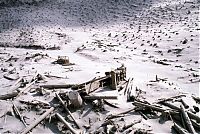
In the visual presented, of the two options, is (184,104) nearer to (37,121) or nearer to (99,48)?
(37,121)

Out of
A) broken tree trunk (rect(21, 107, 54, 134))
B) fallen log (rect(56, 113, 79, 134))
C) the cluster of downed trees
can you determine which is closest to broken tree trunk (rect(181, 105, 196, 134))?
the cluster of downed trees

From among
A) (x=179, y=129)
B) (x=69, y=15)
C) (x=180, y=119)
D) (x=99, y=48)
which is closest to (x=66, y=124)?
(x=179, y=129)

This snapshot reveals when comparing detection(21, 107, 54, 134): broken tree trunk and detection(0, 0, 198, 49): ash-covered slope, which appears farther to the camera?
detection(0, 0, 198, 49): ash-covered slope

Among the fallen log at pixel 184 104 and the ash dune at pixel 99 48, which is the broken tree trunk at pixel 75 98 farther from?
the fallen log at pixel 184 104

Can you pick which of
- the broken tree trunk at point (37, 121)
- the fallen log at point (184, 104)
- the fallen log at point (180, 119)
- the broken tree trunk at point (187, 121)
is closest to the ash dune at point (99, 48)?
the broken tree trunk at point (37, 121)

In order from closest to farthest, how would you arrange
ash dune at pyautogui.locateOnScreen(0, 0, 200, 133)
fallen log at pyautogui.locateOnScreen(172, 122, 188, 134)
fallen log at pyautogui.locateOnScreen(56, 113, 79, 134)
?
1. fallen log at pyautogui.locateOnScreen(172, 122, 188, 134)
2. fallen log at pyautogui.locateOnScreen(56, 113, 79, 134)
3. ash dune at pyautogui.locateOnScreen(0, 0, 200, 133)

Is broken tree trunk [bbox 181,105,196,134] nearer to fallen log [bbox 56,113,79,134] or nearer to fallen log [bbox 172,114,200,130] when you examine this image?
fallen log [bbox 172,114,200,130]

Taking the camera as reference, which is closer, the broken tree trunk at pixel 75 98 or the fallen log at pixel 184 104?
the broken tree trunk at pixel 75 98

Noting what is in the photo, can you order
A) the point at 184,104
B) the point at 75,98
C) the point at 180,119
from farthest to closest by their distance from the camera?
1. the point at 184,104
2. the point at 75,98
3. the point at 180,119
